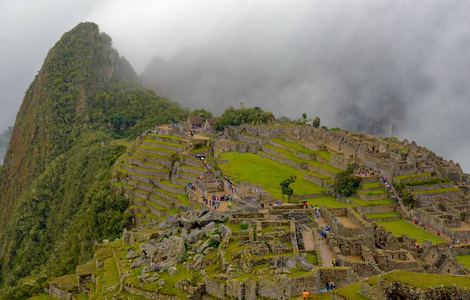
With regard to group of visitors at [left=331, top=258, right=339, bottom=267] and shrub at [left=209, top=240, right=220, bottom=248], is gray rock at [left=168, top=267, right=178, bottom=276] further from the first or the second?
group of visitors at [left=331, top=258, right=339, bottom=267]

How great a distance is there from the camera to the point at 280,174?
5894cm

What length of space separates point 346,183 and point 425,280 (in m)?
40.6

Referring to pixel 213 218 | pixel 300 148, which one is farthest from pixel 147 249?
pixel 300 148

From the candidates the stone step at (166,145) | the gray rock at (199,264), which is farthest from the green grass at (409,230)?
the gray rock at (199,264)

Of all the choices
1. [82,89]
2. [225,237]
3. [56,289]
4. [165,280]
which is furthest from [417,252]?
[82,89]

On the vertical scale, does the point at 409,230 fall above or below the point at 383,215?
below

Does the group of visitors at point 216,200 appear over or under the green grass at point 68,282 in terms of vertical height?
over

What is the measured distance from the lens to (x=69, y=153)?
102312mm

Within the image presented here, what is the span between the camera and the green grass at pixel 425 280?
11531mm

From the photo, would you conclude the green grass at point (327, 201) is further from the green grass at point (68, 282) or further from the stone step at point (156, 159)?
the green grass at point (68, 282)

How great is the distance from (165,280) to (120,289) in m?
2.87

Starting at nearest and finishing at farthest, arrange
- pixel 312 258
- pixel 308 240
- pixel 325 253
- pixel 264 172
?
pixel 312 258 < pixel 325 253 < pixel 308 240 < pixel 264 172

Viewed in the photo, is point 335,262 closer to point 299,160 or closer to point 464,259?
point 464,259

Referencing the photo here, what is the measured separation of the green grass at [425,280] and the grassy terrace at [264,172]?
3605 centimetres
